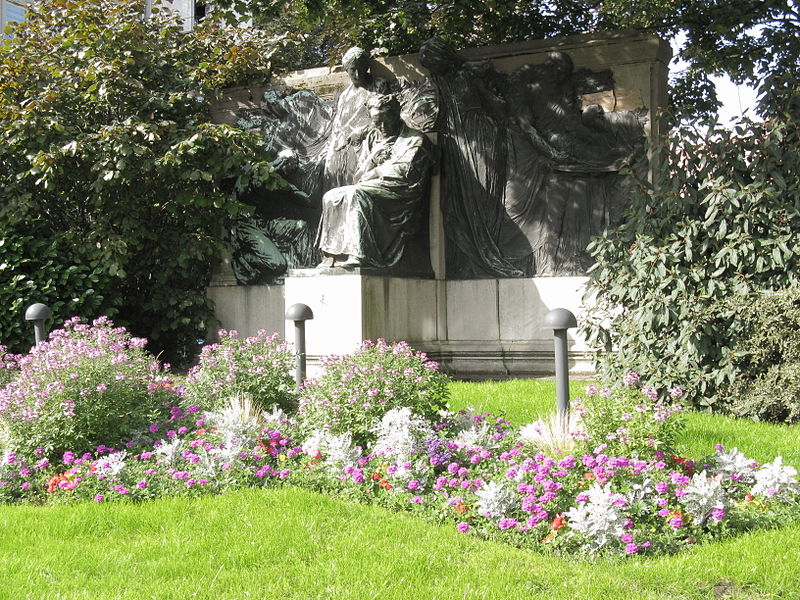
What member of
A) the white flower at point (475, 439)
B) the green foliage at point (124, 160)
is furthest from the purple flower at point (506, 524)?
the green foliage at point (124, 160)

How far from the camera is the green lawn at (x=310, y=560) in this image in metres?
3.53

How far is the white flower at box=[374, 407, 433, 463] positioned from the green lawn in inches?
15.5

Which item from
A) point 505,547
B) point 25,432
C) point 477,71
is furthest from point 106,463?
point 477,71

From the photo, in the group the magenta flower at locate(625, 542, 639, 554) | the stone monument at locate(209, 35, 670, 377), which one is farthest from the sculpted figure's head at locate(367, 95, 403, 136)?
the magenta flower at locate(625, 542, 639, 554)

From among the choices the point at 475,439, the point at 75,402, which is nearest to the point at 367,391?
the point at 475,439

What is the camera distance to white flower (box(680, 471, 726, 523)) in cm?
424

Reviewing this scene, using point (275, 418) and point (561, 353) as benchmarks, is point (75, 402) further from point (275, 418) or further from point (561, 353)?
point (561, 353)

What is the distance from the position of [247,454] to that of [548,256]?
512 centimetres

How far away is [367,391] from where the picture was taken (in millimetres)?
5539

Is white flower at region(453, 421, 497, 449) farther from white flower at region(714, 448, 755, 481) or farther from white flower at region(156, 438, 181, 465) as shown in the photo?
white flower at region(156, 438, 181, 465)

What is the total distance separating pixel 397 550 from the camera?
3.95m

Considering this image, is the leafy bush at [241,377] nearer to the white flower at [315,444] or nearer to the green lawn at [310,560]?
the white flower at [315,444]

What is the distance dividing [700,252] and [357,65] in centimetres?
463

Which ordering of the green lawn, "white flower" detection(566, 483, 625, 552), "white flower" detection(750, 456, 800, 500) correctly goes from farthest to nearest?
"white flower" detection(750, 456, 800, 500)
"white flower" detection(566, 483, 625, 552)
the green lawn
